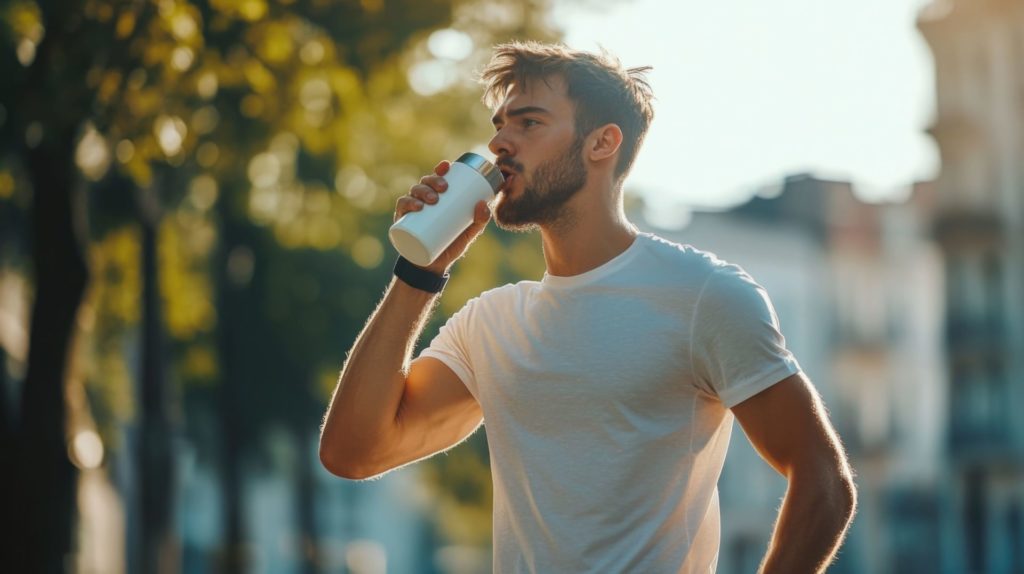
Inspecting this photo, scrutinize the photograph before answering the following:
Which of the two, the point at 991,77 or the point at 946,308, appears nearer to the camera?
the point at 991,77

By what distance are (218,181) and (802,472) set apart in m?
13.1

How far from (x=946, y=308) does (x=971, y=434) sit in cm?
382

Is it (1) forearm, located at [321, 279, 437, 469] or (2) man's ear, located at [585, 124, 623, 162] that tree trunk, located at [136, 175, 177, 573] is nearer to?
(1) forearm, located at [321, 279, 437, 469]

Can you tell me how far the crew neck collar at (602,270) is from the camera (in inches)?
152

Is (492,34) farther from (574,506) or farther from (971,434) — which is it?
(971,434)

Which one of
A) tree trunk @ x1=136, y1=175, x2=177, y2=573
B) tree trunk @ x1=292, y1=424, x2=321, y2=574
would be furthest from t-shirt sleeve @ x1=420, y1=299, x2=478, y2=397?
tree trunk @ x1=292, y1=424, x2=321, y2=574

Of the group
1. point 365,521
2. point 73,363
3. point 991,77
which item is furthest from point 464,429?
point 365,521

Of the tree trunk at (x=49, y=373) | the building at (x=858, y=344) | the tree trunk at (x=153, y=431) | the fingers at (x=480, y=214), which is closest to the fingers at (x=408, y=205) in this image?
the fingers at (x=480, y=214)

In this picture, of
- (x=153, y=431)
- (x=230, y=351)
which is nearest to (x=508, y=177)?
(x=153, y=431)

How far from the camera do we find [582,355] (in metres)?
3.76

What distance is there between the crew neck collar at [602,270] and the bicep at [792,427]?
52cm

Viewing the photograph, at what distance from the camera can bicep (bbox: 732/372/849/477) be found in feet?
11.2

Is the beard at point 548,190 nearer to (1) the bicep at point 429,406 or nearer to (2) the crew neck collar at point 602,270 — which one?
(2) the crew neck collar at point 602,270

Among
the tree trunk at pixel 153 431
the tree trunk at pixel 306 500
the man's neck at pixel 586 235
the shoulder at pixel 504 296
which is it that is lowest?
A: the tree trunk at pixel 306 500
